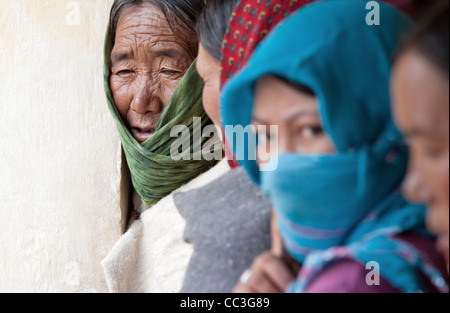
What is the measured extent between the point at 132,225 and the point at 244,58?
3.61 ft

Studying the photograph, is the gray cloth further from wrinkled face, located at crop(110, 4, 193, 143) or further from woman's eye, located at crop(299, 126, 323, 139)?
wrinkled face, located at crop(110, 4, 193, 143)

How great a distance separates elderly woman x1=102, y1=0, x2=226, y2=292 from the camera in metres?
1.95

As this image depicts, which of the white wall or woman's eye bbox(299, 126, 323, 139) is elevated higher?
woman's eye bbox(299, 126, 323, 139)

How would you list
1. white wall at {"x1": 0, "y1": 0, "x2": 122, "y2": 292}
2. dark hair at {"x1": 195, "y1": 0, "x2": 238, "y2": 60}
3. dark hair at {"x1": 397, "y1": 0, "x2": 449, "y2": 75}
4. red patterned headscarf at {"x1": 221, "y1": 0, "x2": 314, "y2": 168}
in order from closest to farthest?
dark hair at {"x1": 397, "y1": 0, "x2": 449, "y2": 75}, red patterned headscarf at {"x1": 221, "y1": 0, "x2": 314, "y2": 168}, dark hair at {"x1": 195, "y1": 0, "x2": 238, "y2": 60}, white wall at {"x1": 0, "y1": 0, "x2": 122, "y2": 292}

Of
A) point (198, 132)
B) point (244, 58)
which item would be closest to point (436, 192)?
point (244, 58)

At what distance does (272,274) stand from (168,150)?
1220mm

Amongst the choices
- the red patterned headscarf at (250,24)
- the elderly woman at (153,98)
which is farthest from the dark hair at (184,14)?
the red patterned headscarf at (250,24)

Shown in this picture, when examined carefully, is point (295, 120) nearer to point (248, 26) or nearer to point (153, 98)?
point (248, 26)

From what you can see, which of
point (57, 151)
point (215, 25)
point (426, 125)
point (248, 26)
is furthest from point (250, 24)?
point (57, 151)

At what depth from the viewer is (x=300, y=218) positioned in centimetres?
76

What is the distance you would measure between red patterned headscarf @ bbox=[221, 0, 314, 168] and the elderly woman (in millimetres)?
793

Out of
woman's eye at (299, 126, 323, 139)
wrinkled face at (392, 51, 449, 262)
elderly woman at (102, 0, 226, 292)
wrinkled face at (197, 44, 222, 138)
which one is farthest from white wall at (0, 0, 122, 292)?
wrinkled face at (392, 51, 449, 262)

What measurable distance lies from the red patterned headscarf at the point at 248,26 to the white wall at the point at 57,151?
3.59ft

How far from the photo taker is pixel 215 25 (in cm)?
120
